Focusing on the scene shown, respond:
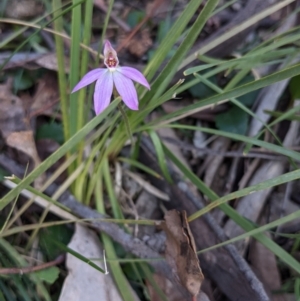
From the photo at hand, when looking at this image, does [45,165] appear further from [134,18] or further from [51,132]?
[134,18]

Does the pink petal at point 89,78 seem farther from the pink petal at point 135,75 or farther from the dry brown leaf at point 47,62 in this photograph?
the dry brown leaf at point 47,62

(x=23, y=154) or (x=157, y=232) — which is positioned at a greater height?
(x=23, y=154)

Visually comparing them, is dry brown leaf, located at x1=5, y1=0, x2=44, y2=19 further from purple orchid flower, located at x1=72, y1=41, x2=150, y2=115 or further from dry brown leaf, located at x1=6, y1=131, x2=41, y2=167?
purple orchid flower, located at x1=72, y1=41, x2=150, y2=115

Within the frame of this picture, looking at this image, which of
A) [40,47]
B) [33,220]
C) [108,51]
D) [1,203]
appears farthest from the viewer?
[40,47]

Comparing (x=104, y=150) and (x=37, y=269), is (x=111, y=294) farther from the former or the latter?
(x=104, y=150)

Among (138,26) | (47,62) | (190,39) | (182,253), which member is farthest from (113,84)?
(138,26)

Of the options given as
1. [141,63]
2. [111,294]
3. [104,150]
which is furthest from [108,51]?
[111,294]

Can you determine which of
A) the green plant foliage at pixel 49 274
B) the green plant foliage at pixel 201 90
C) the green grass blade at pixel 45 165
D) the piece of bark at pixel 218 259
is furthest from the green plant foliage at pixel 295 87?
the green plant foliage at pixel 49 274
